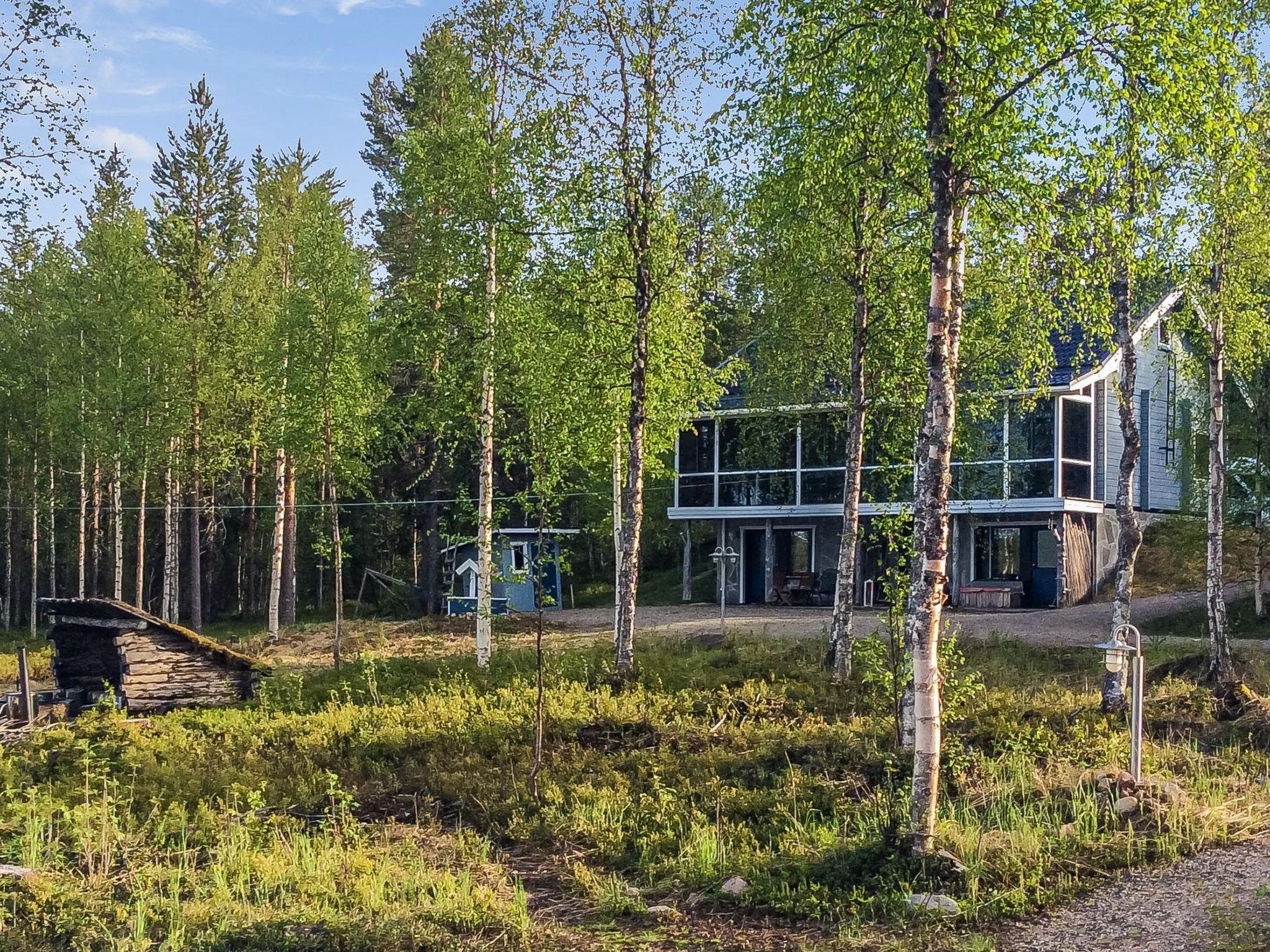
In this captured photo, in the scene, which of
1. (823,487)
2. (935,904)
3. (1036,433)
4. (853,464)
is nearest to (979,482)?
(1036,433)

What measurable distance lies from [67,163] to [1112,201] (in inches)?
465

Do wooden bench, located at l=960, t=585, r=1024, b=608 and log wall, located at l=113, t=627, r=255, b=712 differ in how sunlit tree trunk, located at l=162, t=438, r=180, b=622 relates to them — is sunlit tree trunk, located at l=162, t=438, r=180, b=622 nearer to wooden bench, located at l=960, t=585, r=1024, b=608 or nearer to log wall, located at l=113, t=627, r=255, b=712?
log wall, located at l=113, t=627, r=255, b=712

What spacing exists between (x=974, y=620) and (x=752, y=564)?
956 centimetres

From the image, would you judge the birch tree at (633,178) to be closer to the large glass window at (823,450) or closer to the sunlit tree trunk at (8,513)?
the large glass window at (823,450)

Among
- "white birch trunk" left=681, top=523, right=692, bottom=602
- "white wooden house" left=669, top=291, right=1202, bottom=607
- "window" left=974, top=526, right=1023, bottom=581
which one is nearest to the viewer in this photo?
"white wooden house" left=669, top=291, right=1202, bottom=607

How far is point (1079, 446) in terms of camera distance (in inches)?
1060

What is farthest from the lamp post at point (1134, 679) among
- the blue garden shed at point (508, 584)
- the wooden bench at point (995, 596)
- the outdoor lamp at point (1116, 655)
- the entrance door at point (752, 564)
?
the entrance door at point (752, 564)

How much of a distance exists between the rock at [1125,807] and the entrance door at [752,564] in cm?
2253

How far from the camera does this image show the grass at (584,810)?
748cm

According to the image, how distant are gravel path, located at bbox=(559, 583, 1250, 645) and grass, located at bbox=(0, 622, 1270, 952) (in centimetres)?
478

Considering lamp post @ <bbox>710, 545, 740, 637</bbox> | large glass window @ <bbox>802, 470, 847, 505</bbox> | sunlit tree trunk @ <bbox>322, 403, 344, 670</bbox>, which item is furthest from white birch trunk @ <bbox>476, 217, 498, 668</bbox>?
large glass window @ <bbox>802, 470, 847, 505</bbox>

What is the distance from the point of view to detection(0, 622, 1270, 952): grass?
24.5 ft

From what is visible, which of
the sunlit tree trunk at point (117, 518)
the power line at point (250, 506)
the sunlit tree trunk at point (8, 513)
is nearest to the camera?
the sunlit tree trunk at point (117, 518)

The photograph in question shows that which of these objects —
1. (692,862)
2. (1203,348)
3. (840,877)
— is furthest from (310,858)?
(1203,348)
